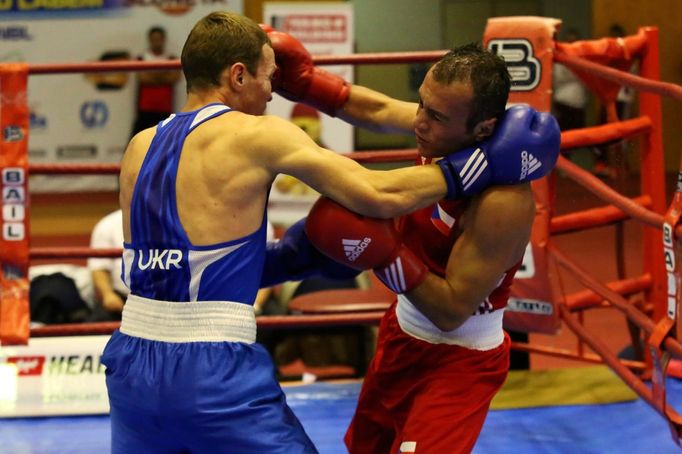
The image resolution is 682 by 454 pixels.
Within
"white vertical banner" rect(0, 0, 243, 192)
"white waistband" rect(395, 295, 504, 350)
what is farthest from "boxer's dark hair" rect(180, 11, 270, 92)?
"white vertical banner" rect(0, 0, 243, 192)

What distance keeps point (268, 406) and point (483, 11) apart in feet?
37.8

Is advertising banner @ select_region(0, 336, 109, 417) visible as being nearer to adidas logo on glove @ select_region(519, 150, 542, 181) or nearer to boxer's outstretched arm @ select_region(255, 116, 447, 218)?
boxer's outstretched arm @ select_region(255, 116, 447, 218)

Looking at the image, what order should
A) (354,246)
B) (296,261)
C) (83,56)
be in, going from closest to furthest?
1. (354,246)
2. (296,261)
3. (83,56)

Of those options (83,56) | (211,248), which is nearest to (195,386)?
(211,248)

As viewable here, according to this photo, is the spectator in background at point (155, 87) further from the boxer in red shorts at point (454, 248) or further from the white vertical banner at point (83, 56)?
the boxer in red shorts at point (454, 248)

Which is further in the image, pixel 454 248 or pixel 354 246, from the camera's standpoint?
pixel 454 248

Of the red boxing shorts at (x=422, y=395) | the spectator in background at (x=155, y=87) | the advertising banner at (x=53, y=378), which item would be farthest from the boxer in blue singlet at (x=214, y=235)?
the spectator in background at (x=155, y=87)

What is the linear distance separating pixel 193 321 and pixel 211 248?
0.16m

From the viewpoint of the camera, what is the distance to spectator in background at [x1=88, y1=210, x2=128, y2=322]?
4.68 metres

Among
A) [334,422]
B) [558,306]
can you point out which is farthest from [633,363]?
[334,422]

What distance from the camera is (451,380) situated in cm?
244

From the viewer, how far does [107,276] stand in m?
4.80

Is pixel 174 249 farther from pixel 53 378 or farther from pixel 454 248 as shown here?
pixel 53 378

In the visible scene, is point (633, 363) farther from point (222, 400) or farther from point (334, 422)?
point (222, 400)
